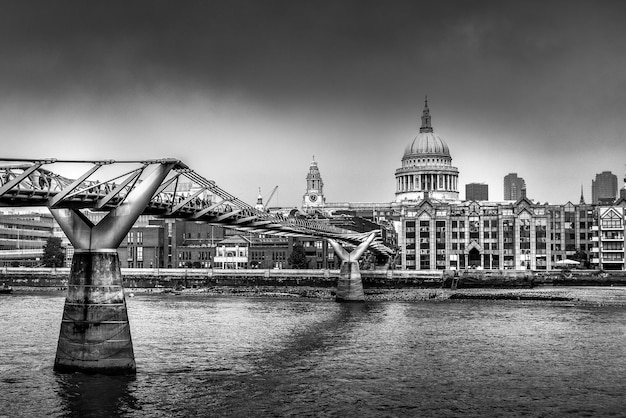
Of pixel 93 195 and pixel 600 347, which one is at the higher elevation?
pixel 93 195

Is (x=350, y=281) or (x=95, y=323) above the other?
(x=350, y=281)

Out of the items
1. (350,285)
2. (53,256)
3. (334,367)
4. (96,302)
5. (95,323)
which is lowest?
(334,367)

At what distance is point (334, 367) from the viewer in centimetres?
5319

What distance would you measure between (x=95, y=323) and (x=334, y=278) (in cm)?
10332

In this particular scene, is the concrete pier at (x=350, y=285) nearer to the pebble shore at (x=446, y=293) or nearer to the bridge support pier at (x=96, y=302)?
the pebble shore at (x=446, y=293)

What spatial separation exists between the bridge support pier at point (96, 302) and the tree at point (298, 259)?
126437 mm

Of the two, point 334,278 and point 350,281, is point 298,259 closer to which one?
point 334,278

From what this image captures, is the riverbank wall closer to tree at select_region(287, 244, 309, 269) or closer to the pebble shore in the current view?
the pebble shore

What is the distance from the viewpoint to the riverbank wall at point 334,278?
147125mm

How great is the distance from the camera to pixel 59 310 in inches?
3607

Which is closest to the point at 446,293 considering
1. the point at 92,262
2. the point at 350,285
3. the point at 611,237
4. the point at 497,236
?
the point at 350,285

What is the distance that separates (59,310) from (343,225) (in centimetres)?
8256

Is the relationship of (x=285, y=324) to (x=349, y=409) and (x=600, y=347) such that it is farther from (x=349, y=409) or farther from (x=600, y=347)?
(x=349, y=409)

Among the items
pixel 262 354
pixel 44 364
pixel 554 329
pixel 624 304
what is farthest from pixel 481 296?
pixel 44 364
